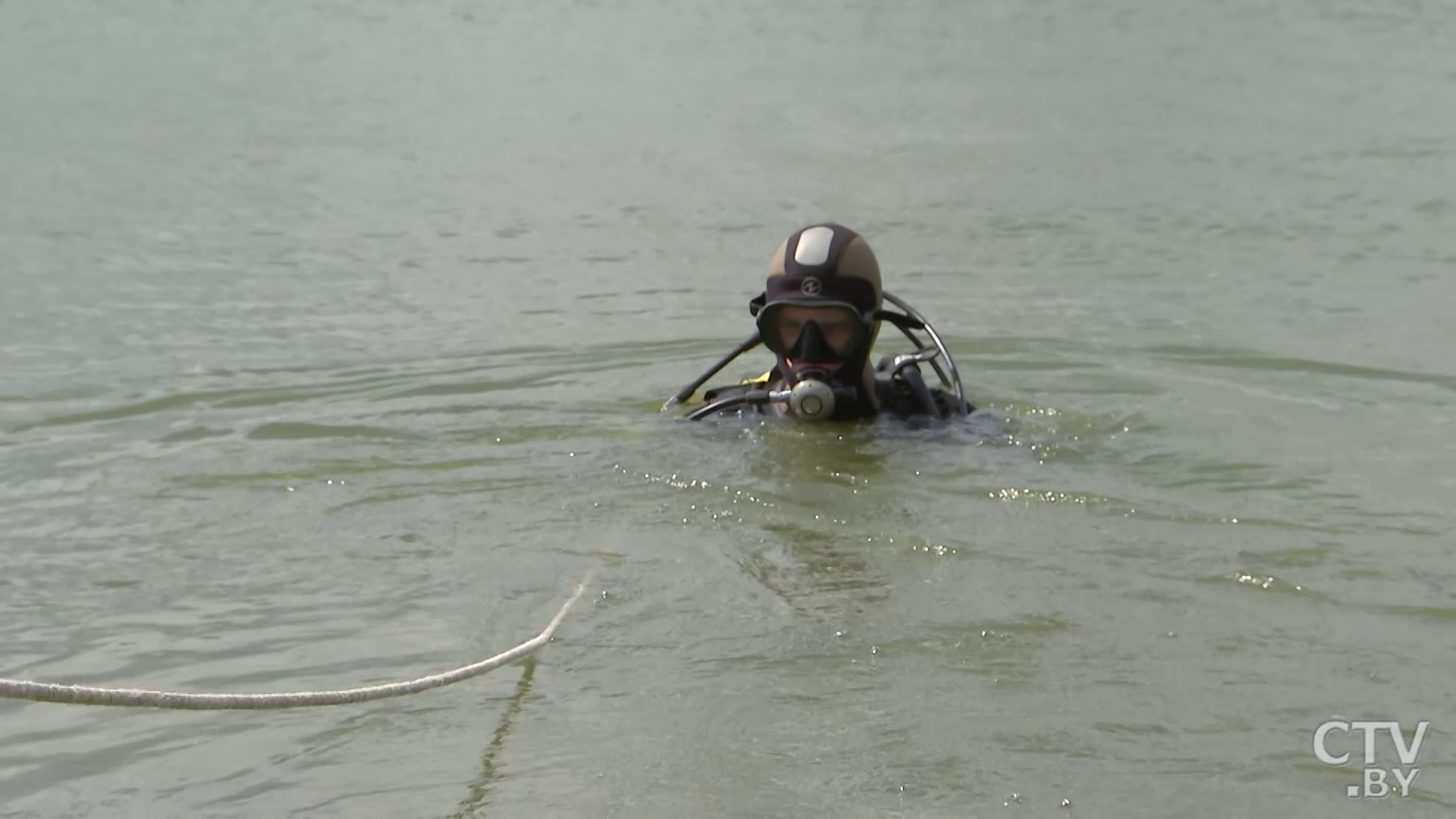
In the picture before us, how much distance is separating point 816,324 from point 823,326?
43 mm

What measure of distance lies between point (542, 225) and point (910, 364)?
5097 millimetres

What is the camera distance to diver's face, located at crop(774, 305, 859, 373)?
599cm

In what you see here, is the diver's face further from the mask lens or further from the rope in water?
the rope in water

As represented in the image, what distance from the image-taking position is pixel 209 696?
9.80ft

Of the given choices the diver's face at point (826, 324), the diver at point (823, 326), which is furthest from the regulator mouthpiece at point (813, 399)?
the diver's face at point (826, 324)

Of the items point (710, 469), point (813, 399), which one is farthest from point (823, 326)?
point (710, 469)

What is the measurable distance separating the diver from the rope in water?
6.66 feet

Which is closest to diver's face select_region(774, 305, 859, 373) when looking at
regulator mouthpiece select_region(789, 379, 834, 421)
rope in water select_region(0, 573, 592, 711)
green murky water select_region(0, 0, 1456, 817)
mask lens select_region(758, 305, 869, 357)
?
mask lens select_region(758, 305, 869, 357)

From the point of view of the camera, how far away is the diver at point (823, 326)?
5.99 meters

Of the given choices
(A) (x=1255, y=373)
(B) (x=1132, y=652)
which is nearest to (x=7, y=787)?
(B) (x=1132, y=652)

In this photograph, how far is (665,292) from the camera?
945 centimetres

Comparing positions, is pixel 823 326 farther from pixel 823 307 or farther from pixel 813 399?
pixel 813 399

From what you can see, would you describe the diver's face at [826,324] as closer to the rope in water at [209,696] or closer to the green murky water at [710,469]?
the green murky water at [710,469]

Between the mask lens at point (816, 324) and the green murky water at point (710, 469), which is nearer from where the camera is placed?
the green murky water at point (710, 469)
